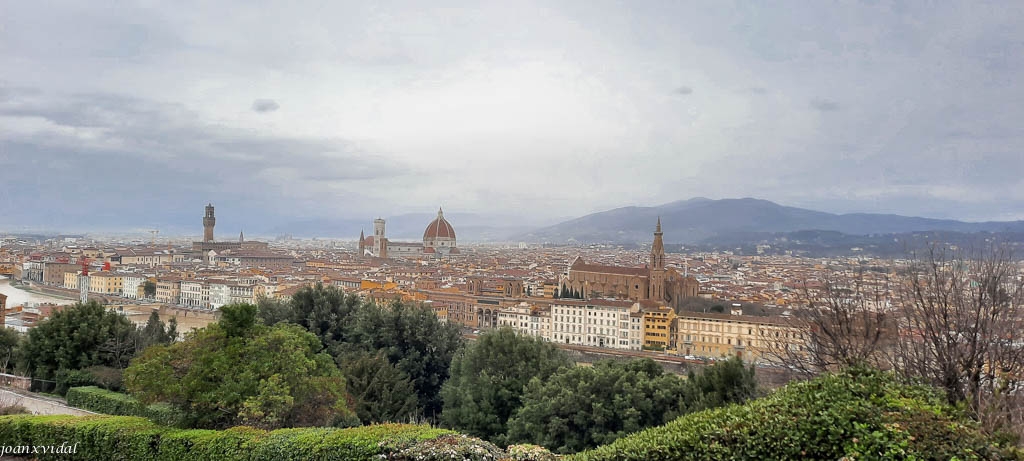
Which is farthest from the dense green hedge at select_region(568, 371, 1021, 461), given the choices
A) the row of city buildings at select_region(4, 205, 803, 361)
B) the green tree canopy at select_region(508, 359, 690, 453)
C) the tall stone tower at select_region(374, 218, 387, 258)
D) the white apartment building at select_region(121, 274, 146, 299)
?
the tall stone tower at select_region(374, 218, 387, 258)

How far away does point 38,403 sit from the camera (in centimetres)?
962

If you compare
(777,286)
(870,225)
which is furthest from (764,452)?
(870,225)

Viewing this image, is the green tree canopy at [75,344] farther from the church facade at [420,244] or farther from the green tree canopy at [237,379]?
the church facade at [420,244]

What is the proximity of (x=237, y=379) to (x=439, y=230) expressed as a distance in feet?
272

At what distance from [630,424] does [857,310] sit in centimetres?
348

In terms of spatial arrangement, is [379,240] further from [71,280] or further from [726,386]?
[726,386]

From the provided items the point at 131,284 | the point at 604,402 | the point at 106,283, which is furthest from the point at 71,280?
the point at 604,402

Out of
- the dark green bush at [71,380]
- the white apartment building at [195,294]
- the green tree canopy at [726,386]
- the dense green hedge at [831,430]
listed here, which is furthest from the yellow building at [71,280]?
the dense green hedge at [831,430]

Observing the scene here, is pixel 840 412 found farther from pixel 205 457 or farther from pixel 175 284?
pixel 175 284

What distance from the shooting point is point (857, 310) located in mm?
8539

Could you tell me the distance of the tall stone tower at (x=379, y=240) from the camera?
269 feet

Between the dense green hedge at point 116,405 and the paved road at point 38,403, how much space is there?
0.15 meters

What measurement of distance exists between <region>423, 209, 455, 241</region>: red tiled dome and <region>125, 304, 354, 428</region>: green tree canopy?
81543 mm

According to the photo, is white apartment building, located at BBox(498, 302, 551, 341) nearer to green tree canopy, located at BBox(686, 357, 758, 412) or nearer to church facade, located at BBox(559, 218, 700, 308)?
church facade, located at BBox(559, 218, 700, 308)
